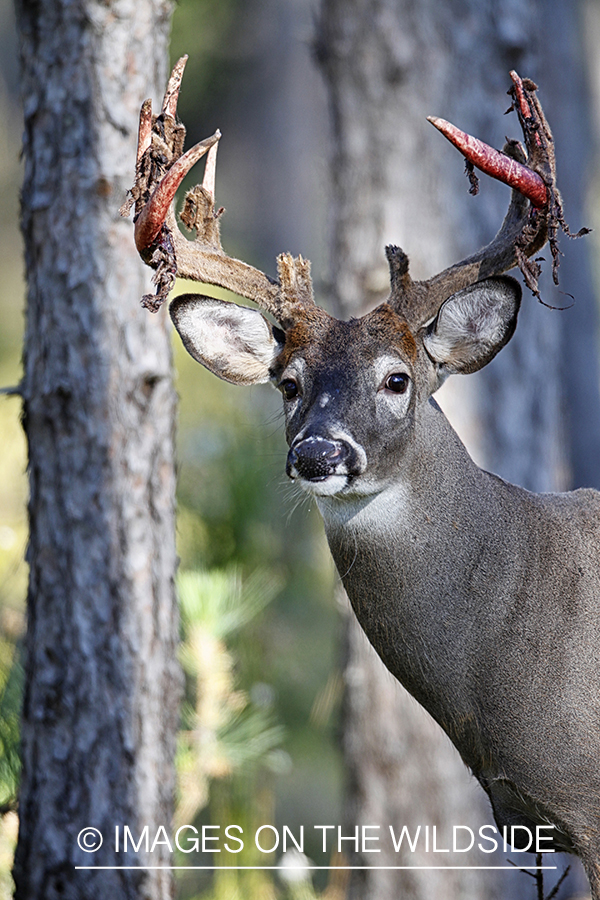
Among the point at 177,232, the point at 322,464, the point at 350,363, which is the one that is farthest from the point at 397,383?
the point at 177,232

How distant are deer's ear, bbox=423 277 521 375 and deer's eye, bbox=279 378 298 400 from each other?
48cm

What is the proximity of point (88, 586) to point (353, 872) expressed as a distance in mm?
3305

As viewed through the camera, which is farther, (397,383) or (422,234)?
(422,234)

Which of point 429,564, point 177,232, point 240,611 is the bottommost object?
point 240,611

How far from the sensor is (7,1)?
2419 centimetres

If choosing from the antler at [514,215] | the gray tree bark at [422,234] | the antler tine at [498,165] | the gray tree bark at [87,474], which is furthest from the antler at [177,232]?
the gray tree bark at [422,234]

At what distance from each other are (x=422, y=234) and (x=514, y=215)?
2.92 m

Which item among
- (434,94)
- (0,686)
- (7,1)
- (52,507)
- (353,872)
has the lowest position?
(353,872)

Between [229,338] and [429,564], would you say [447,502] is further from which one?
[229,338]

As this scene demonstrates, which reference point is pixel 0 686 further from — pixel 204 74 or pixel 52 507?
pixel 204 74

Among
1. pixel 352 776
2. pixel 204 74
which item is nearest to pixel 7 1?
pixel 204 74

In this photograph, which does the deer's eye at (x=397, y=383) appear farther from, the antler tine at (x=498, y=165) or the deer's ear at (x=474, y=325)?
the antler tine at (x=498, y=165)

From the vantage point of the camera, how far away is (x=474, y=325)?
3.64 metres

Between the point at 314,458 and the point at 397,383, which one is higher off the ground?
the point at 397,383
